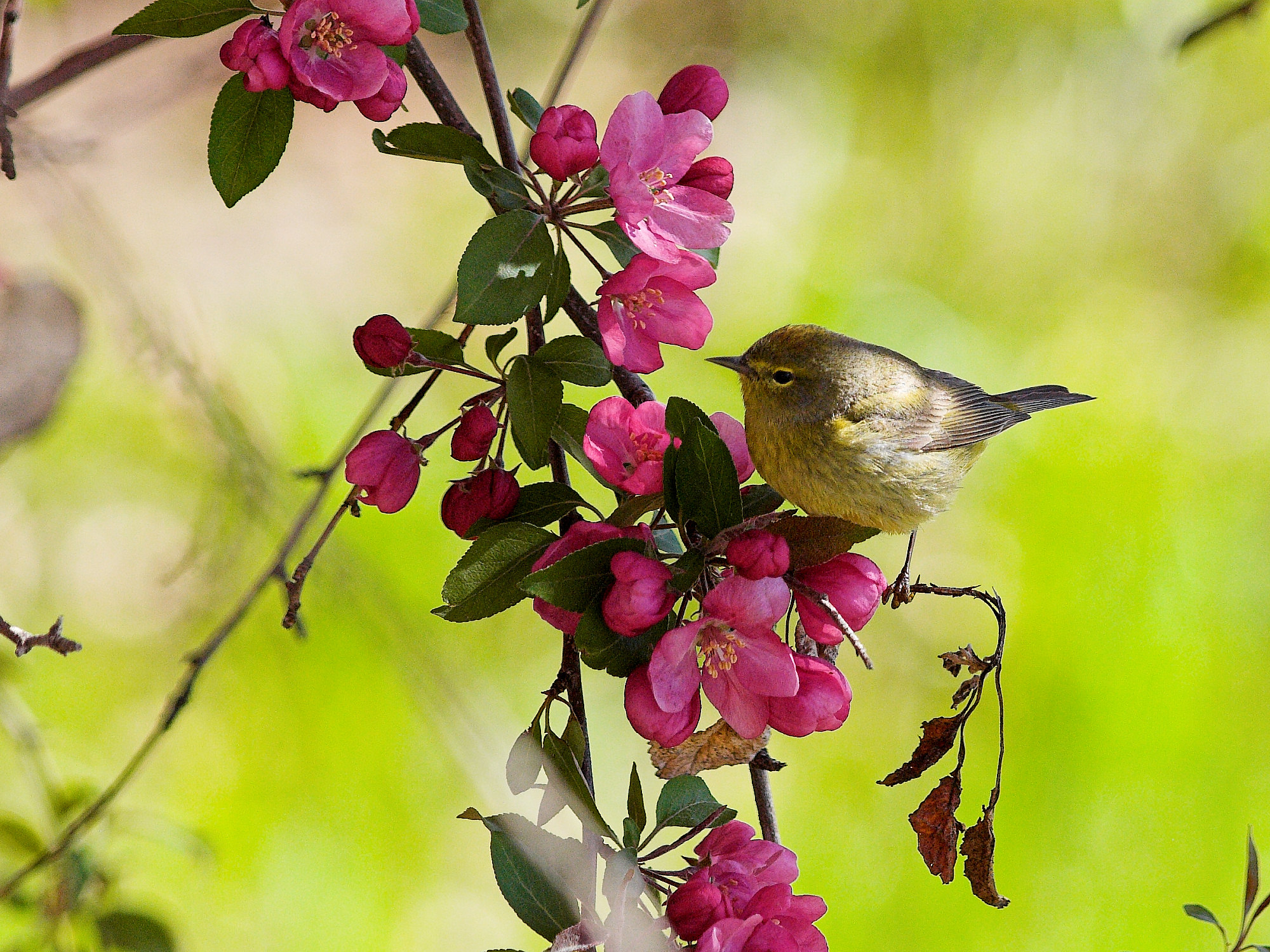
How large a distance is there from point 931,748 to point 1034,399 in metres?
0.85

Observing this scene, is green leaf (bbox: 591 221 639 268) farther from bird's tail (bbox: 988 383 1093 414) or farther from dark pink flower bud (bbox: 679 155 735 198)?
bird's tail (bbox: 988 383 1093 414)

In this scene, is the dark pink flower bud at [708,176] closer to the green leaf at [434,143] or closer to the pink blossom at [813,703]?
the green leaf at [434,143]

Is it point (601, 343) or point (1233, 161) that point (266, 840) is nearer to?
point (601, 343)

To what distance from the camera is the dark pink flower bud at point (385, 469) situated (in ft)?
2.68

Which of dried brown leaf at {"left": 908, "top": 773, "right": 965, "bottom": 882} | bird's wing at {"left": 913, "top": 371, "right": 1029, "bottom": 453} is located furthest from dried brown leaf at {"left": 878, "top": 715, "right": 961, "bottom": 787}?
bird's wing at {"left": 913, "top": 371, "right": 1029, "bottom": 453}

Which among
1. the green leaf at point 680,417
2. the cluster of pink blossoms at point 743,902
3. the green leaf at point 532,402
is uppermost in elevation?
the green leaf at point 532,402

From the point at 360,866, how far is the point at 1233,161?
2638 mm

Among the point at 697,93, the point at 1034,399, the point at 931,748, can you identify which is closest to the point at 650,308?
the point at 697,93

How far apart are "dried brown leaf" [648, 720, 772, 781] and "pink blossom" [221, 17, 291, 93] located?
53 cm

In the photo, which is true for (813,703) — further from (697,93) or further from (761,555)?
(697,93)

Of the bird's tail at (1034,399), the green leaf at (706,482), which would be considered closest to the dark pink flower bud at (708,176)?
the green leaf at (706,482)

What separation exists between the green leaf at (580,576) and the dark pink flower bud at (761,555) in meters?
0.07

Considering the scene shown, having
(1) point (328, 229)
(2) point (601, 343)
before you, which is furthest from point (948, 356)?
(2) point (601, 343)

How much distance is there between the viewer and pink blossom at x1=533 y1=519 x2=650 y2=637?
2.56 feet
